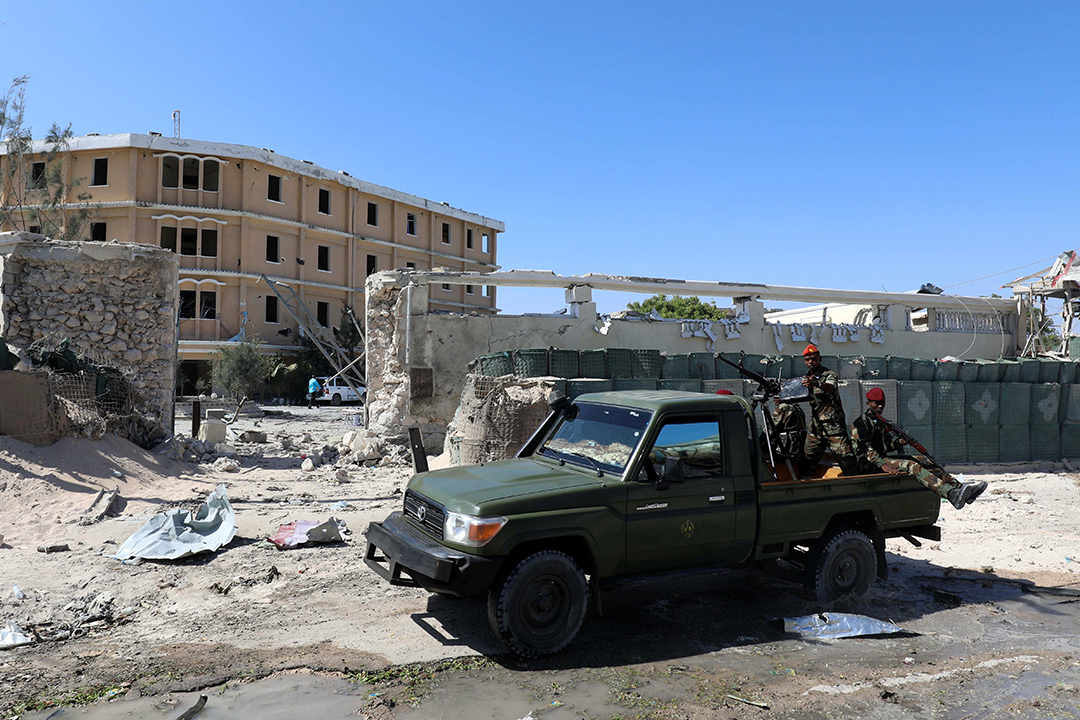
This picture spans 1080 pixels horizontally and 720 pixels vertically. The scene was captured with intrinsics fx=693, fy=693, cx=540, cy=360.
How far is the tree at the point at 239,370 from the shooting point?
3250 cm

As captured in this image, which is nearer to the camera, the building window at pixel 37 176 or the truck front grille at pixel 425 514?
the truck front grille at pixel 425 514

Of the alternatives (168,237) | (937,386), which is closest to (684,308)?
(168,237)

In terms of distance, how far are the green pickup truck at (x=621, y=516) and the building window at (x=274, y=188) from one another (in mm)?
37008

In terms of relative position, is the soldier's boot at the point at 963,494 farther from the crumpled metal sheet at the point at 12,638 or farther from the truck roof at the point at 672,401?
the crumpled metal sheet at the point at 12,638

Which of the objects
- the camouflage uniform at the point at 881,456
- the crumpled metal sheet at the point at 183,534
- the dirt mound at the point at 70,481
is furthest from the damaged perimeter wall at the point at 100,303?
the camouflage uniform at the point at 881,456

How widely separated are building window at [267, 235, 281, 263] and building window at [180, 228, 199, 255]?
3.65 m

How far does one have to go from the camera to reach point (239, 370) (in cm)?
3266

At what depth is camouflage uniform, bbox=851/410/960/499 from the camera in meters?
5.84

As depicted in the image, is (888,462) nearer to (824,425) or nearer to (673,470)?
(824,425)

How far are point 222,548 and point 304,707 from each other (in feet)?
12.0

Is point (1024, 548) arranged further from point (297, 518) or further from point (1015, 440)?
point (297, 518)

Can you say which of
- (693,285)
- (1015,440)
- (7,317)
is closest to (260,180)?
(7,317)

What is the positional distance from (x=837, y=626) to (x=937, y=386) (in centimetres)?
894

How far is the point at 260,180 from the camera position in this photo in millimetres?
37656
